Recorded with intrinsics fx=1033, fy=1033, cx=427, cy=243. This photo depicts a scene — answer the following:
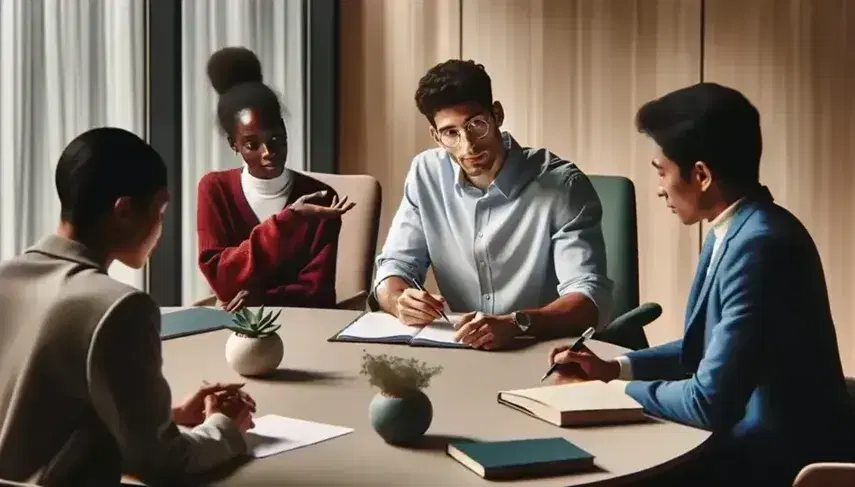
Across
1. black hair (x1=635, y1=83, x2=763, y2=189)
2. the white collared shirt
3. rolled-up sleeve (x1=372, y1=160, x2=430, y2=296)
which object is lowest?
rolled-up sleeve (x1=372, y1=160, x2=430, y2=296)

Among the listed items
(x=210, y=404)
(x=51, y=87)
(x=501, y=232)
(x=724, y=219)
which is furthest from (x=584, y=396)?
(x=51, y=87)

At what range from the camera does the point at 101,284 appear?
4.47ft

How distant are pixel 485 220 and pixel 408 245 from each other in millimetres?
225

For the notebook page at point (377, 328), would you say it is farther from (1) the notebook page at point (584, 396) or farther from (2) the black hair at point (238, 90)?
(2) the black hair at point (238, 90)

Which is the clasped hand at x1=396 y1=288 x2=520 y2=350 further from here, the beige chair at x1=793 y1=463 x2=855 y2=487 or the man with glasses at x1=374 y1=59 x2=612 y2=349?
the beige chair at x1=793 y1=463 x2=855 y2=487

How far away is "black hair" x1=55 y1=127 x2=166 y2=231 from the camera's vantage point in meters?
1.42

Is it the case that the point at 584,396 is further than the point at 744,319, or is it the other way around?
the point at 584,396

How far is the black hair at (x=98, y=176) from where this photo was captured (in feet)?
4.66

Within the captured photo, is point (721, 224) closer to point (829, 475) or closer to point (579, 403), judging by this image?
point (579, 403)

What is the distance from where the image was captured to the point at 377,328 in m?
2.36

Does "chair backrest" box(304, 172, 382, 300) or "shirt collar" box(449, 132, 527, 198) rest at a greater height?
"shirt collar" box(449, 132, 527, 198)

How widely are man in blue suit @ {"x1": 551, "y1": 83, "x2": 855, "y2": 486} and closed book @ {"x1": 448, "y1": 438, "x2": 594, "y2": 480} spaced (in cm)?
28

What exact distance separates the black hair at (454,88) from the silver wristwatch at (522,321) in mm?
631

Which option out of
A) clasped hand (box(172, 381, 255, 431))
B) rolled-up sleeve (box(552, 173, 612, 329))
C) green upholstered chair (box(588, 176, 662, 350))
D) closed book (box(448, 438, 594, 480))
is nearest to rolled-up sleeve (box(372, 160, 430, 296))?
rolled-up sleeve (box(552, 173, 612, 329))
